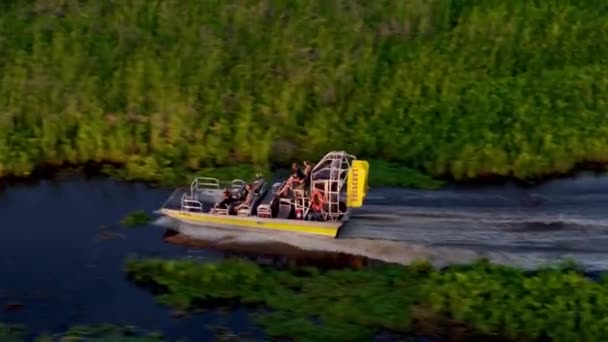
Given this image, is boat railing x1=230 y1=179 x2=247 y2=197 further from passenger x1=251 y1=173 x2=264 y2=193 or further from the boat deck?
the boat deck

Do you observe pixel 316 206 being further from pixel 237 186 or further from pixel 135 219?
pixel 135 219

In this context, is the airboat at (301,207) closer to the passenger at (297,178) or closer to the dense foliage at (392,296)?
the passenger at (297,178)

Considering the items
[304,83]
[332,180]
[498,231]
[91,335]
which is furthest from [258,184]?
[304,83]

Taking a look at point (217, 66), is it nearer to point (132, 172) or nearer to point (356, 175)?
point (132, 172)

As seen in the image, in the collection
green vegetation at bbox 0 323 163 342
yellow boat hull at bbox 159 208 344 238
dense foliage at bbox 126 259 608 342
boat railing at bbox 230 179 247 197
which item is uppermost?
boat railing at bbox 230 179 247 197

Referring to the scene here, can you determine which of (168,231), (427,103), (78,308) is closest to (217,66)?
(427,103)

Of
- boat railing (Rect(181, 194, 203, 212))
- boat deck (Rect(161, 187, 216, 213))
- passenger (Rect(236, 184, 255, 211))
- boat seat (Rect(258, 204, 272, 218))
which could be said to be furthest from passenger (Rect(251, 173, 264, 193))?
boat railing (Rect(181, 194, 203, 212))
